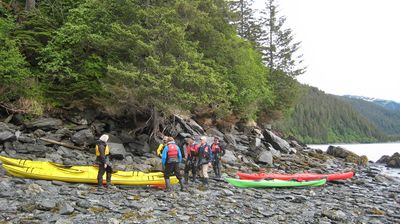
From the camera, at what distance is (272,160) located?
80.3 ft

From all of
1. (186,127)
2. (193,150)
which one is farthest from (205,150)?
(186,127)

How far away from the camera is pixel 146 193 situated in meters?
12.2

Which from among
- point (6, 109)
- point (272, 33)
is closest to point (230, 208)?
point (6, 109)

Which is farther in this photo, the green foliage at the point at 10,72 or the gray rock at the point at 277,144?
the gray rock at the point at 277,144

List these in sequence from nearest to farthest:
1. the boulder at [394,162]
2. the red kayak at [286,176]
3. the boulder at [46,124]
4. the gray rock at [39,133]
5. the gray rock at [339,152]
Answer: the red kayak at [286,176] < the gray rock at [39,133] < the boulder at [46,124] < the gray rock at [339,152] < the boulder at [394,162]

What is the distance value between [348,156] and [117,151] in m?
28.2

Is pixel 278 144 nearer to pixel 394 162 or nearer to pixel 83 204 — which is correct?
pixel 394 162

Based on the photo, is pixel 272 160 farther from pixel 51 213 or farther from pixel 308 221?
pixel 51 213

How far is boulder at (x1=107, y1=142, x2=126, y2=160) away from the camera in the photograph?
57.1 feet

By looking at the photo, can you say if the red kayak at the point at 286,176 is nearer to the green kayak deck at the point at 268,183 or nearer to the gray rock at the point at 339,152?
the green kayak deck at the point at 268,183

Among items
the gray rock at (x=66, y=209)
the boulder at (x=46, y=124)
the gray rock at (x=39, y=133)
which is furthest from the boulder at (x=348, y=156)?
the gray rock at (x=66, y=209)

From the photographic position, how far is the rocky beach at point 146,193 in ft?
30.5

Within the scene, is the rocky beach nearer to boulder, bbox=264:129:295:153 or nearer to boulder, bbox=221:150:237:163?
boulder, bbox=221:150:237:163

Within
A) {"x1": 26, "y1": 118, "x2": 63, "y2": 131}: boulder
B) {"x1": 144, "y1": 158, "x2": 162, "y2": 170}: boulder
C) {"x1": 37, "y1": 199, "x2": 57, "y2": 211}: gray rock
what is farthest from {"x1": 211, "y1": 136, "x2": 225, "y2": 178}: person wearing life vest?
{"x1": 37, "y1": 199, "x2": 57, "y2": 211}: gray rock
